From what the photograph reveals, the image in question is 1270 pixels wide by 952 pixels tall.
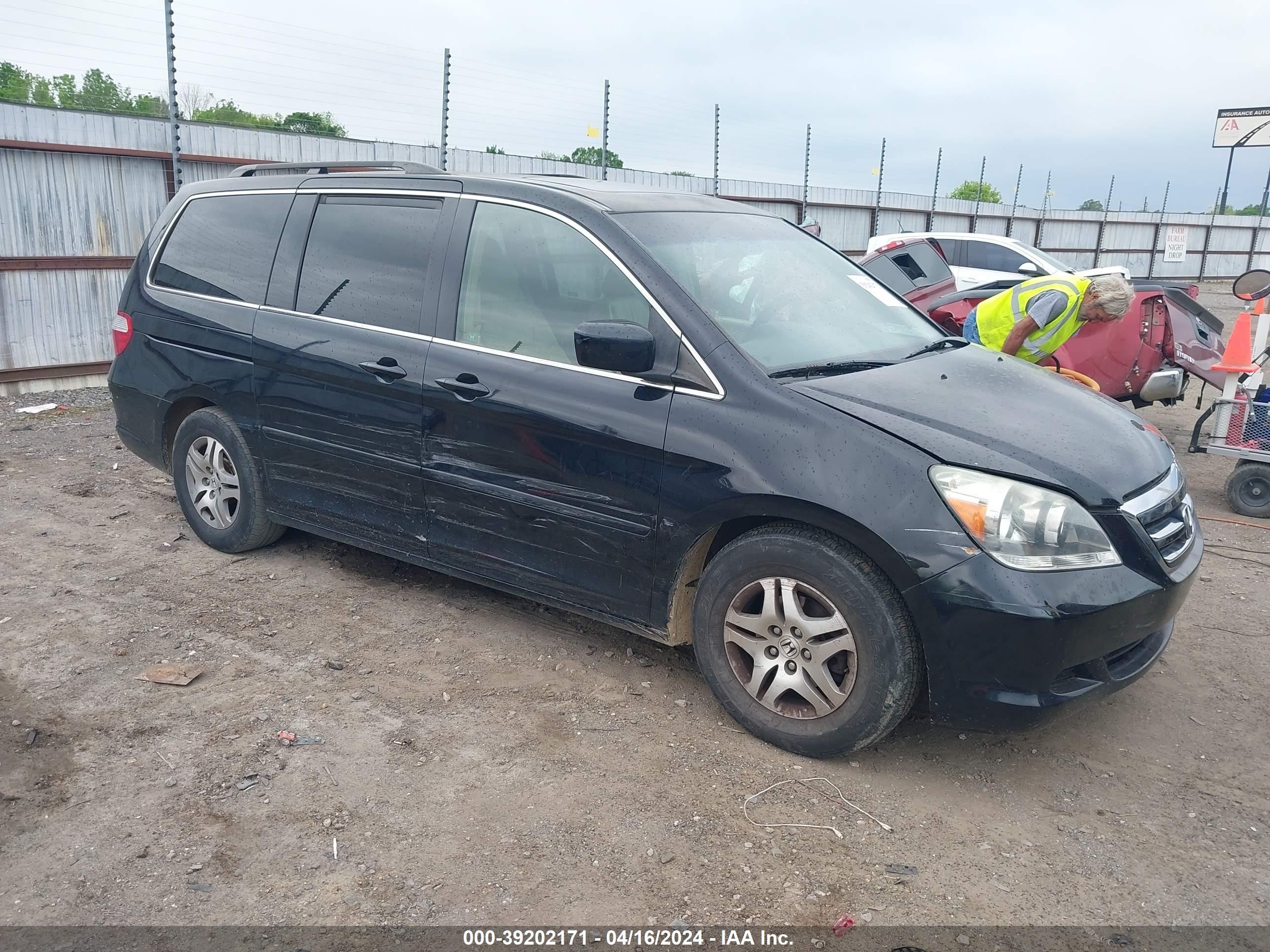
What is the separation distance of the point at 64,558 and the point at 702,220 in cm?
373

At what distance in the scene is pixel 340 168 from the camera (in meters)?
5.02

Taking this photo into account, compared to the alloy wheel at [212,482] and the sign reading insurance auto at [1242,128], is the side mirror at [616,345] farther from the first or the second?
the sign reading insurance auto at [1242,128]

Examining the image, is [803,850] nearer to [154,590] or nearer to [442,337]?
[442,337]

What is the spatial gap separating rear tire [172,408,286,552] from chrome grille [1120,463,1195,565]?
390 centimetres

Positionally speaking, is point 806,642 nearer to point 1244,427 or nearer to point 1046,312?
point 1046,312

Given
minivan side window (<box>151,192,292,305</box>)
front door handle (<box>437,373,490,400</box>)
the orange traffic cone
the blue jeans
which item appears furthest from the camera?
the orange traffic cone

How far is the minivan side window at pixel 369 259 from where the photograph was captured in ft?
13.8

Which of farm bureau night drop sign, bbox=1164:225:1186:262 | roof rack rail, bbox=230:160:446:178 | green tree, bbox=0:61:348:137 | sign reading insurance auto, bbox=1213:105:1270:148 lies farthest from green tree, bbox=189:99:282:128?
sign reading insurance auto, bbox=1213:105:1270:148

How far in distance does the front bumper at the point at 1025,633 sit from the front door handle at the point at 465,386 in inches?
72.7

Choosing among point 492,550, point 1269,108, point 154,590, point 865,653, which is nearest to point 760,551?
point 865,653

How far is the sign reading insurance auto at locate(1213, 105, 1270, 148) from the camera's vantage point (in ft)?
133

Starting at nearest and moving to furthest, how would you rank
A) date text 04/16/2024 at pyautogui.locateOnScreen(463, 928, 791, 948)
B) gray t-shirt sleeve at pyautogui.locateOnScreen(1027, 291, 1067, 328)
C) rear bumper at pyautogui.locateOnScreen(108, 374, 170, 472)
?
date text 04/16/2024 at pyautogui.locateOnScreen(463, 928, 791, 948) → rear bumper at pyautogui.locateOnScreen(108, 374, 170, 472) → gray t-shirt sleeve at pyautogui.locateOnScreen(1027, 291, 1067, 328)

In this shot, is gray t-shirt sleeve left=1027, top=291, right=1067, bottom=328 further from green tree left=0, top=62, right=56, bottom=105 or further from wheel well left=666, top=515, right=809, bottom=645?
green tree left=0, top=62, right=56, bottom=105

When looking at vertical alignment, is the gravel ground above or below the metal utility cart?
below
